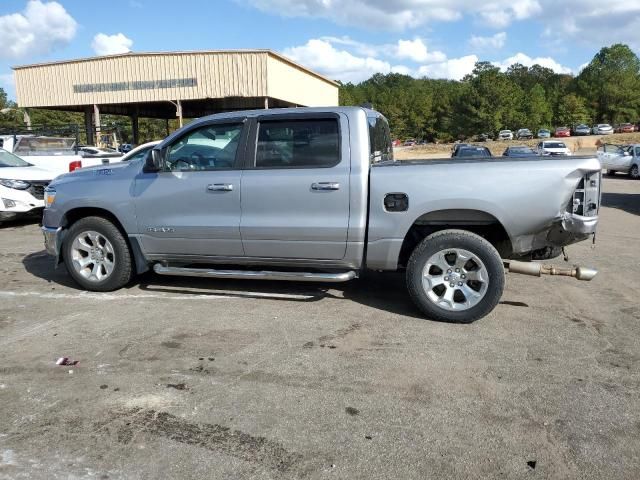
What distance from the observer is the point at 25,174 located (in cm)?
1052

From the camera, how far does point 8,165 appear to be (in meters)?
11.0

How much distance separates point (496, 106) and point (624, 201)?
202 feet

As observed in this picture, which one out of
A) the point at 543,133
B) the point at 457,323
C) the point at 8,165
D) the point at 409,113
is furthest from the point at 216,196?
the point at 409,113

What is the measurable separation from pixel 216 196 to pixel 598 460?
150 inches

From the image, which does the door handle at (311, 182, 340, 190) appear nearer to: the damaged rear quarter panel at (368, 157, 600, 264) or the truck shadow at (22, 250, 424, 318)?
the damaged rear quarter panel at (368, 157, 600, 264)

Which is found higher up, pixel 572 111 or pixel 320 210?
pixel 572 111

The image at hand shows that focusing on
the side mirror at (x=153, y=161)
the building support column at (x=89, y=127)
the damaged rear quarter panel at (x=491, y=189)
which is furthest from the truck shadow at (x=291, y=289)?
the building support column at (x=89, y=127)

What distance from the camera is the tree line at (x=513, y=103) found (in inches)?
2899

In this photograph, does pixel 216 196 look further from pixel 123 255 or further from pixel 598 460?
pixel 598 460

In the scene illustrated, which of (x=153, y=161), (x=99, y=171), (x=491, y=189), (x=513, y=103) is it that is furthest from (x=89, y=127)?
(x=513, y=103)

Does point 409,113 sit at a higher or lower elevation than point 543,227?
higher

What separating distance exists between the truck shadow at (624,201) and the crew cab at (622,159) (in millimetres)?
8345

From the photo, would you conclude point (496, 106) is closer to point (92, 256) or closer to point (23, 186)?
point (23, 186)

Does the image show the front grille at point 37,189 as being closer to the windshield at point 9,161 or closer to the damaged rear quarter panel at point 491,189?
the windshield at point 9,161
